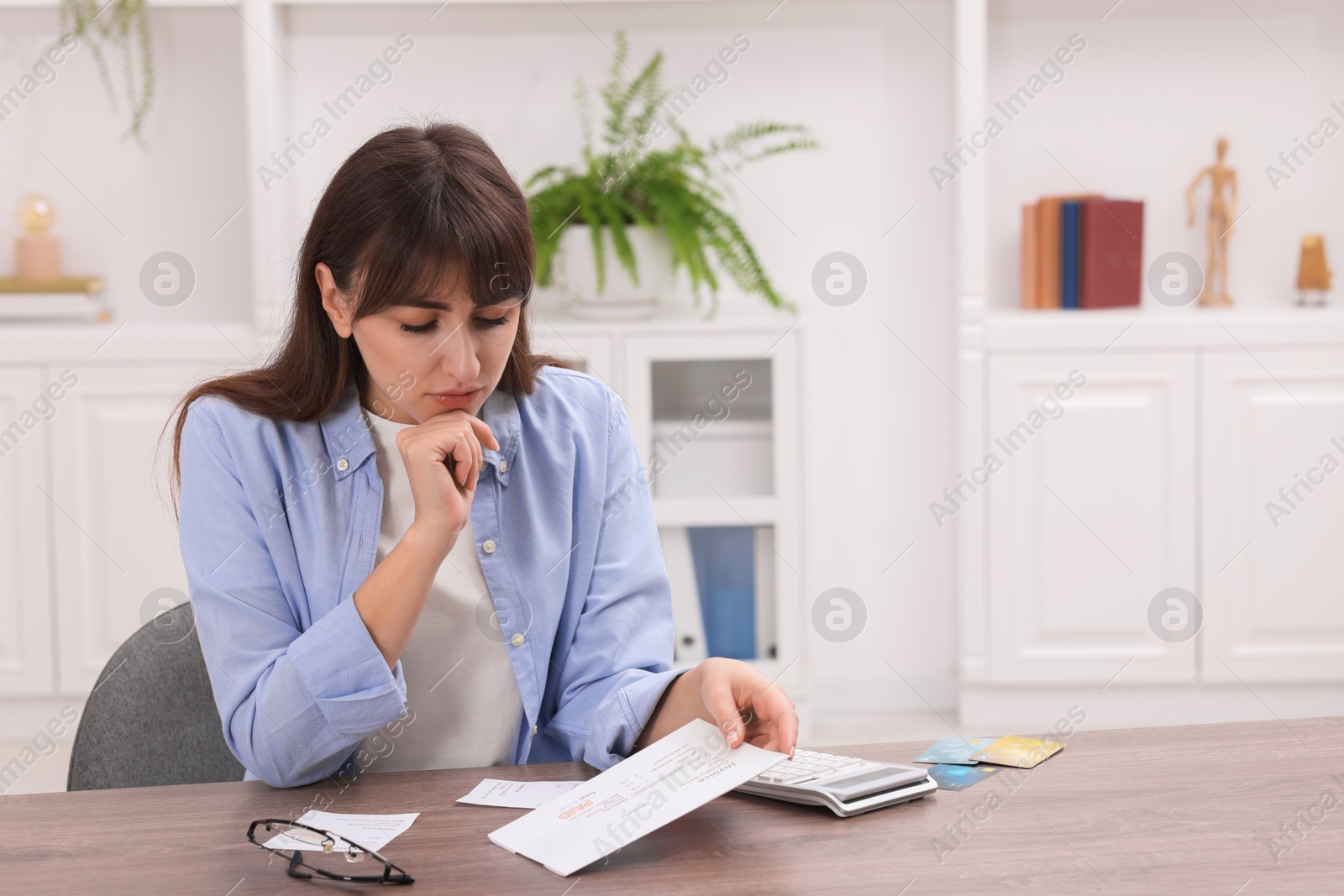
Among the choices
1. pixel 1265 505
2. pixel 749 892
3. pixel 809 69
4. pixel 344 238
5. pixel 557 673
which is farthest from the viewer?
pixel 809 69

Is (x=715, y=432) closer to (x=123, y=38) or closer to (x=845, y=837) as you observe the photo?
(x=123, y=38)

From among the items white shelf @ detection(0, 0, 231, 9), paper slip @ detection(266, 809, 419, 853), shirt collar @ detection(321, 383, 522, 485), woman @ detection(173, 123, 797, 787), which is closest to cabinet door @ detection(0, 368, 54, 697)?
white shelf @ detection(0, 0, 231, 9)

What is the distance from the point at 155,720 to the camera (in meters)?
1.32

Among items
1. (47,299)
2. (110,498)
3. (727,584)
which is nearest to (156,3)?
(47,299)

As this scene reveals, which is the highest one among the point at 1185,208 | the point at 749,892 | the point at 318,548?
the point at 1185,208

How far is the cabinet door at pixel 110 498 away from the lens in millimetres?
3012

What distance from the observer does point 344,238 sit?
1.25 metres

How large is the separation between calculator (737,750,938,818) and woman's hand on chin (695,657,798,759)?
0.03 m

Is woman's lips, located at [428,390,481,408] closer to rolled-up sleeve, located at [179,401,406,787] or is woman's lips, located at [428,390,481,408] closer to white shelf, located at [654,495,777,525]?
rolled-up sleeve, located at [179,401,406,787]

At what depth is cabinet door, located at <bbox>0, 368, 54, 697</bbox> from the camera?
3000 mm

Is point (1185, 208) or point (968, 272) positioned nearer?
point (968, 272)

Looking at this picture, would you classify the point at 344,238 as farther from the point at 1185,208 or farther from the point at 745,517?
the point at 1185,208

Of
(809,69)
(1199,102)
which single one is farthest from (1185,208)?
(809,69)

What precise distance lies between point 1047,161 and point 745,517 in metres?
1.26
